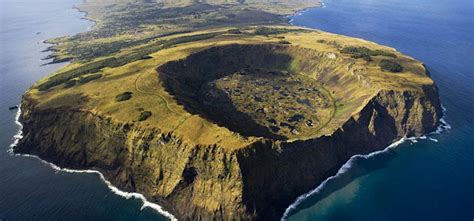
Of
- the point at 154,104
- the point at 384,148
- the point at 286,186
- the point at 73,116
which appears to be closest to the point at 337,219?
the point at 286,186

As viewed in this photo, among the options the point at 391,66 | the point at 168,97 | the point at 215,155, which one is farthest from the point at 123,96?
the point at 391,66

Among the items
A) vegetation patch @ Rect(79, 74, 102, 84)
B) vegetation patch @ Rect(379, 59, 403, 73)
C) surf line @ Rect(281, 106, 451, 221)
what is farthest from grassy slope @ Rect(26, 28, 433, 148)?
surf line @ Rect(281, 106, 451, 221)

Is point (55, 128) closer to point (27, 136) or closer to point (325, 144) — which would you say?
point (27, 136)

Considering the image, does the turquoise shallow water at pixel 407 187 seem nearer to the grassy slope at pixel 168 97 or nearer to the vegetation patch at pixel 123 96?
the grassy slope at pixel 168 97

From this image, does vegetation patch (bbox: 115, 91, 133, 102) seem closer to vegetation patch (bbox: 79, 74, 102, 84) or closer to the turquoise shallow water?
vegetation patch (bbox: 79, 74, 102, 84)

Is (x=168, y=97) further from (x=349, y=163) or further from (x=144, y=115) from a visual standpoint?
(x=349, y=163)

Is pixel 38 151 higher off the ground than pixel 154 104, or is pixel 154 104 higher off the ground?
pixel 154 104

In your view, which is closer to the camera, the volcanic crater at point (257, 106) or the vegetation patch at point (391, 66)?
the volcanic crater at point (257, 106)

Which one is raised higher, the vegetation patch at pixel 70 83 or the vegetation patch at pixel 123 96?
the vegetation patch at pixel 123 96

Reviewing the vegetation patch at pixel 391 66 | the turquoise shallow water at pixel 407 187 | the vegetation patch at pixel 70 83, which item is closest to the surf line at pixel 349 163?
the turquoise shallow water at pixel 407 187
